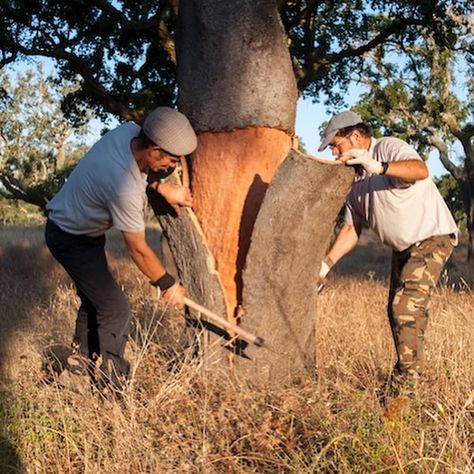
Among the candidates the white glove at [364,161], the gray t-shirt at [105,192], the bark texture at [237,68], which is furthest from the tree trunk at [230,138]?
the white glove at [364,161]

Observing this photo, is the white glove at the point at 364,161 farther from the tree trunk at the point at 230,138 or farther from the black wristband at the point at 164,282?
the black wristband at the point at 164,282

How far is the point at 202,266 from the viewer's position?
499 centimetres

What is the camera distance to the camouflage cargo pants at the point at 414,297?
515 cm

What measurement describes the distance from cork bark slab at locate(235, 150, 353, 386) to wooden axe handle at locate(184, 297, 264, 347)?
0.09 meters

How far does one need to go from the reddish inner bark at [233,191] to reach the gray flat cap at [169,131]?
0.44m

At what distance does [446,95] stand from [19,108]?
26.5 meters

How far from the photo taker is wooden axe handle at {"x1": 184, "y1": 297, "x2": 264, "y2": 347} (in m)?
4.77

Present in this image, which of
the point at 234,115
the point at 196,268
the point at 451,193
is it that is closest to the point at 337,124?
the point at 234,115

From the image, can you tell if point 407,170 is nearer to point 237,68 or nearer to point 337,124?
point 337,124

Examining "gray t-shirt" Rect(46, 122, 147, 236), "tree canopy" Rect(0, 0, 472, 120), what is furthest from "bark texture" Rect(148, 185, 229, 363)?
"tree canopy" Rect(0, 0, 472, 120)

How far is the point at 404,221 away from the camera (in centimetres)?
539

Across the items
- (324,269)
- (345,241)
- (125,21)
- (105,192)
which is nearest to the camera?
(105,192)

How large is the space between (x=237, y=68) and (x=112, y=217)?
4.22 ft

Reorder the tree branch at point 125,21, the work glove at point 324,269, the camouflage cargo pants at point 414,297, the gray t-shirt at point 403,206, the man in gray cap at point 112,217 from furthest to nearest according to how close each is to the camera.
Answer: the tree branch at point 125,21 < the work glove at point 324,269 < the gray t-shirt at point 403,206 < the camouflage cargo pants at point 414,297 < the man in gray cap at point 112,217
